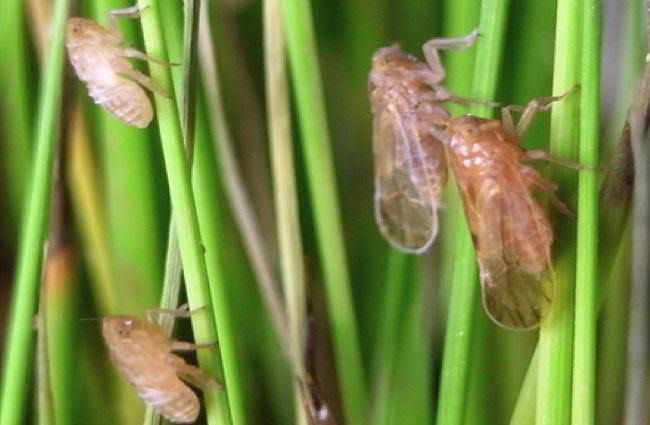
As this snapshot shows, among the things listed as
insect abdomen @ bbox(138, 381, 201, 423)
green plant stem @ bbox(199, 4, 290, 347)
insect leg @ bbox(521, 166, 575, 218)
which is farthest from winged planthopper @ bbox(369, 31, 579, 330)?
insect abdomen @ bbox(138, 381, 201, 423)

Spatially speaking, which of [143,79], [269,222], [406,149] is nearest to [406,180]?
[406,149]

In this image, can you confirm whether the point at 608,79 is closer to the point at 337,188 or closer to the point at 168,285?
the point at 337,188

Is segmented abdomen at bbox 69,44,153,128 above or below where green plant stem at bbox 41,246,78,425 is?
above

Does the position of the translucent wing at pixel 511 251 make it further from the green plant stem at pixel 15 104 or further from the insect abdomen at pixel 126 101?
the green plant stem at pixel 15 104

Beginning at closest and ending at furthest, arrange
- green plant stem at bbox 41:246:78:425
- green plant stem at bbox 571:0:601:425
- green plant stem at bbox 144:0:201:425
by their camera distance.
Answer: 1. green plant stem at bbox 571:0:601:425
2. green plant stem at bbox 144:0:201:425
3. green plant stem at bbox 41:246:78:425

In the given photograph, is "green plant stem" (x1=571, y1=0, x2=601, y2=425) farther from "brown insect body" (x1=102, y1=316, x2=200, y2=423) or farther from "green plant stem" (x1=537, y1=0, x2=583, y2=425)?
"brown insect body" (x1=102, y1=316, x2=200, y2=423)

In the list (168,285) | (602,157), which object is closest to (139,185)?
(168,285)
